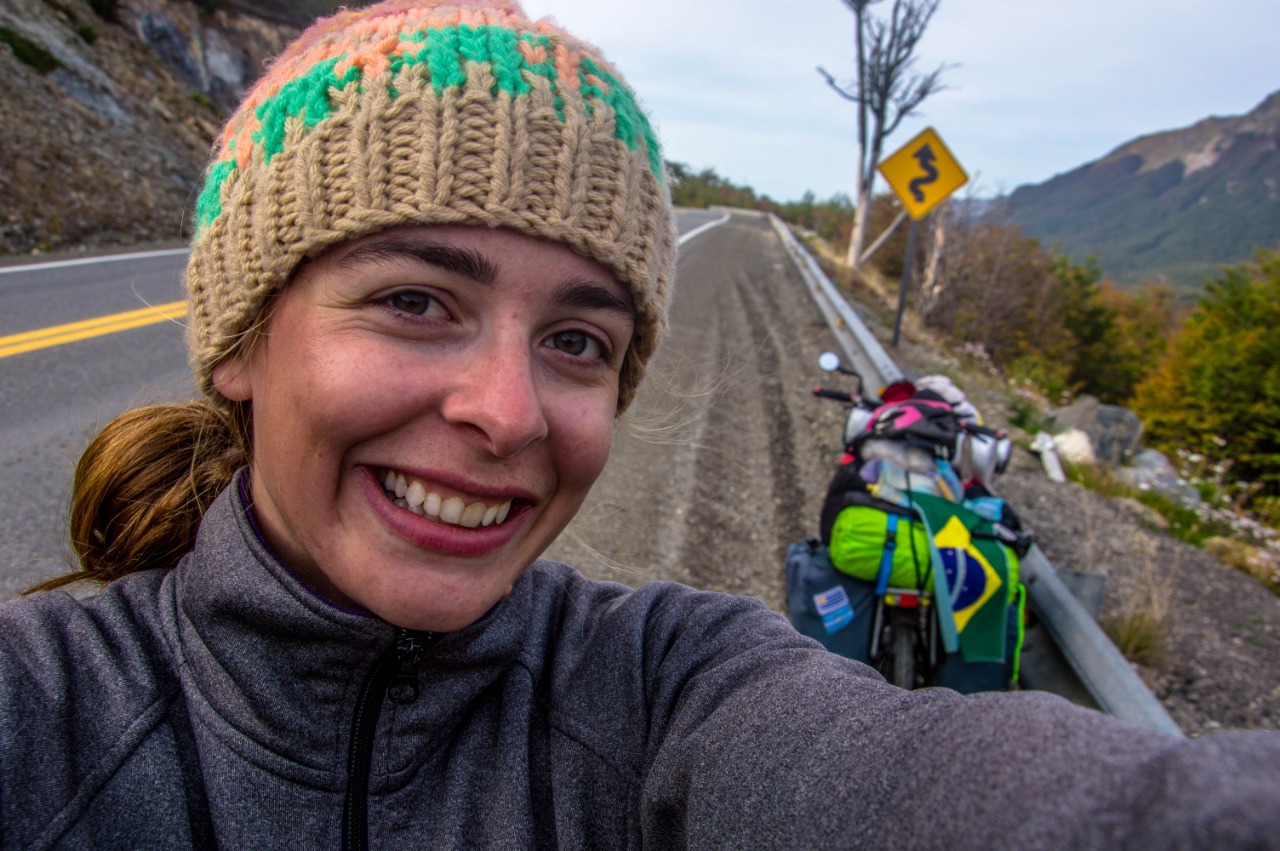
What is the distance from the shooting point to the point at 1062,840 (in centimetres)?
58

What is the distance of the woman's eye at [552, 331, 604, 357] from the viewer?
129 centimetres

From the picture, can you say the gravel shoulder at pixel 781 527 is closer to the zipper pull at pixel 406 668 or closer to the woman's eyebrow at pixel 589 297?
the woman's eyebrow at pixel 589 297

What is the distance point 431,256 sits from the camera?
3.69 ft

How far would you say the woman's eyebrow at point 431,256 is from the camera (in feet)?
3.69

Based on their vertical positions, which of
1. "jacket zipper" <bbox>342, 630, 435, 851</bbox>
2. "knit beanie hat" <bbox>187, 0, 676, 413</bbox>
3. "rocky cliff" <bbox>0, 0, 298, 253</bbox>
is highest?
"rocky cliff" <bbox>0, 0, 298, 253</bbox>

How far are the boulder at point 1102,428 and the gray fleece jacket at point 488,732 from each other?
7.14 m

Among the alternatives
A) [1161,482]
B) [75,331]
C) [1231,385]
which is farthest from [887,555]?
[1231,385]

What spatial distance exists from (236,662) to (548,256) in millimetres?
815

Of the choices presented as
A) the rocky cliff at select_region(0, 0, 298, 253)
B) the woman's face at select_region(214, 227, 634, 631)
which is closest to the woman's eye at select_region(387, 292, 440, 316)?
the woman's face at select_region(214, 227, 634, 631)

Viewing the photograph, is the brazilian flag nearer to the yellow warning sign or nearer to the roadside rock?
the roadside rock

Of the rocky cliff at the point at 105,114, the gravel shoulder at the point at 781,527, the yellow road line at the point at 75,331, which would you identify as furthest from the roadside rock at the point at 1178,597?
the rocky cliff at the point at 105,114

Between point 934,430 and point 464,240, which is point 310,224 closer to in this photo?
point 464,240

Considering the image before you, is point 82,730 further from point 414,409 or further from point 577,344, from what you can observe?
point 577,344

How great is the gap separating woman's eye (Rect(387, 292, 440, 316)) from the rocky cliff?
710 centimetres
